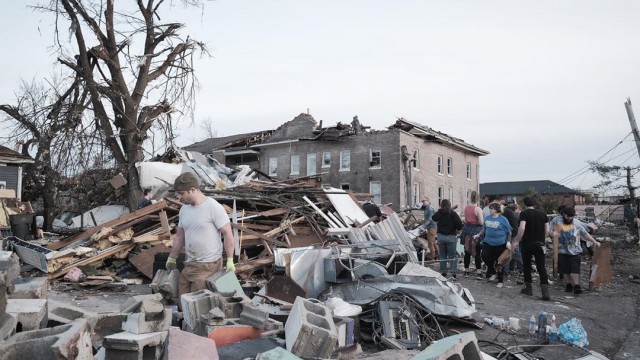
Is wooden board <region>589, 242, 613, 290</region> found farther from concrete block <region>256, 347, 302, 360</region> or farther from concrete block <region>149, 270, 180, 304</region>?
concrete block <region>256, 347, 302, 360</region>

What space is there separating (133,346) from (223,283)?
6.11ft

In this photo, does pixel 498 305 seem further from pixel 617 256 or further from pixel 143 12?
pixel 143 12

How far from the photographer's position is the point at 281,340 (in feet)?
14.8

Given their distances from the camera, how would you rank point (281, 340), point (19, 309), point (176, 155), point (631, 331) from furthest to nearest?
point (176, 155) < point (631, 331) < point (281, 340) < point (19, 309)

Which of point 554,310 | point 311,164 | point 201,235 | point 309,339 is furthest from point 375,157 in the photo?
point 309,339

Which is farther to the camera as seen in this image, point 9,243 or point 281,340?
point 9,243

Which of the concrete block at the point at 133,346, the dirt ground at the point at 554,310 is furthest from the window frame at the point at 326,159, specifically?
the concrete block at the point at 133,346

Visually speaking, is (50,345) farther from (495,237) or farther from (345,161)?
(345,161)

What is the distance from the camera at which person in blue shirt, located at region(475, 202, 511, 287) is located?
34.5 feet

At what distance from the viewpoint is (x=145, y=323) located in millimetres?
4105

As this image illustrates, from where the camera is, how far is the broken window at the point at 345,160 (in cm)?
3838

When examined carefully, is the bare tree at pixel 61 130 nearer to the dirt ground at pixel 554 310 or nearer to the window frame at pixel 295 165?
the dirt ground at pixel 554 310

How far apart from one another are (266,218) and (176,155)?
6.63 meters


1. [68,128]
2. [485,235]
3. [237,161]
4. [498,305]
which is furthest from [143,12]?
[237,161]
